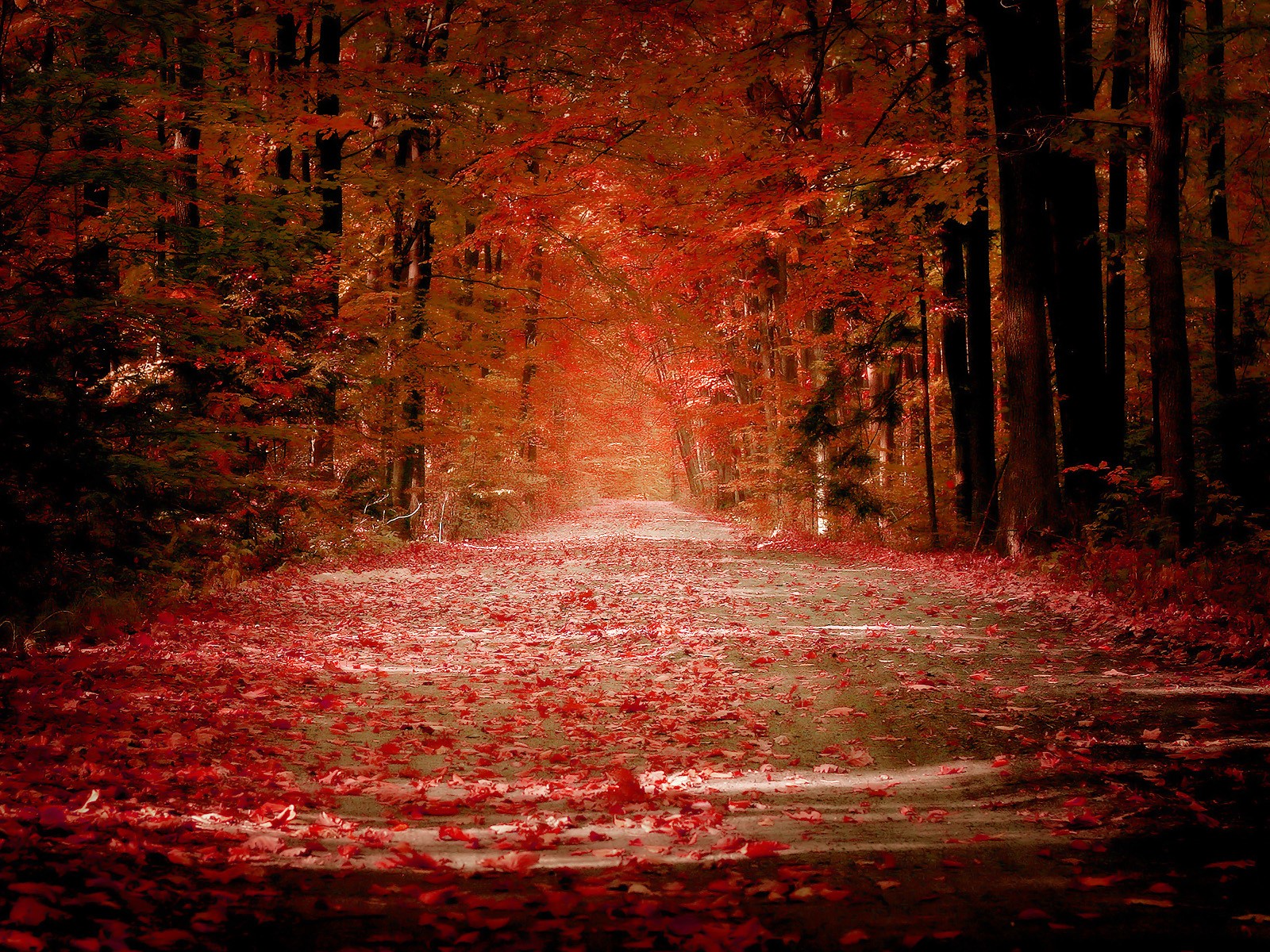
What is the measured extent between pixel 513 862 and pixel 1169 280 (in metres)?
9.11

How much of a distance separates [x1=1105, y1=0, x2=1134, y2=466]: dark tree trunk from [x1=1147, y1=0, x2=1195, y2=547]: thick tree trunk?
257cm

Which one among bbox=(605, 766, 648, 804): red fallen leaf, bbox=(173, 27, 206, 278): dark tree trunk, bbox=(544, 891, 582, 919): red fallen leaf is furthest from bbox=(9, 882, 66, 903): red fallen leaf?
bbox=(173, 27, 206, 278): dark tree trunk

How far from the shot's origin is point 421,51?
57.4 feet

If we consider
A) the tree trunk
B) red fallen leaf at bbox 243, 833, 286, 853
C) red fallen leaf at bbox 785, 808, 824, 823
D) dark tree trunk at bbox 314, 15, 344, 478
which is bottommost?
red fallen leaf at bbox 785, 808, 824, 823

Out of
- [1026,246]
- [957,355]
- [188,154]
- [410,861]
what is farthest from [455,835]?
[957,355]

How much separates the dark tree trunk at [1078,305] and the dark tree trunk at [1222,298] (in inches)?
70.2

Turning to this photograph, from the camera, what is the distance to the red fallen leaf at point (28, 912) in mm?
3043

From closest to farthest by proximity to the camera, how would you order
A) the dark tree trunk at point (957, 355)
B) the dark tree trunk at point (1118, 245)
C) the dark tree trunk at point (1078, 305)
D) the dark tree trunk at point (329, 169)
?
the dark tree trunk at point (1118, 245), the dark tree trunk at point (1078, 305), the dark tree trunk at point (329, 169), the dark tree trunk at point (957, 355)

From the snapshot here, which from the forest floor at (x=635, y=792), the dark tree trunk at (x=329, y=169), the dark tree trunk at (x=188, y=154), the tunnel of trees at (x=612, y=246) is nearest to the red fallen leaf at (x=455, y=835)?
the forest floor at (x=635, y=792)

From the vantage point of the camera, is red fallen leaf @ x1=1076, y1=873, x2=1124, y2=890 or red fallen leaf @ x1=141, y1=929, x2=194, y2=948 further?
red fallen leaf @ x1=1076, y1=873, x2=1124, y2=890

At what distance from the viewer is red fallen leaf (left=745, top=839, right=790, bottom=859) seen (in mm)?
4109

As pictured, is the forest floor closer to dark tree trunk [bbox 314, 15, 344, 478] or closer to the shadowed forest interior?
the shadowed forest interior

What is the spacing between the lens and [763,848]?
415 centimetres

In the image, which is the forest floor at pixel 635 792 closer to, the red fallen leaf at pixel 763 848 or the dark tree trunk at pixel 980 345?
the red fallen leaf at pixel 763 848
